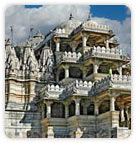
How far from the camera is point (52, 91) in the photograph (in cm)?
1460

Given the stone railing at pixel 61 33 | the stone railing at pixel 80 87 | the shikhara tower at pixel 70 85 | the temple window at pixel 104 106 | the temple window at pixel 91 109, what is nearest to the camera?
the shikhara tower at pixel 70 85

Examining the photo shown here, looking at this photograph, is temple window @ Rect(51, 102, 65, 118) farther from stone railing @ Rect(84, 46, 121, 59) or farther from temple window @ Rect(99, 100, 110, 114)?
stone railing @ Rect(84, 46, 121, 59)

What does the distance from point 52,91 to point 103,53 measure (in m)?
2.20

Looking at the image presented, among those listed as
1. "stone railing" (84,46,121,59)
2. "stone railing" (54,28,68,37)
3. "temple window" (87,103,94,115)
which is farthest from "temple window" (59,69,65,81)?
"temple window" (87,103,94,115)

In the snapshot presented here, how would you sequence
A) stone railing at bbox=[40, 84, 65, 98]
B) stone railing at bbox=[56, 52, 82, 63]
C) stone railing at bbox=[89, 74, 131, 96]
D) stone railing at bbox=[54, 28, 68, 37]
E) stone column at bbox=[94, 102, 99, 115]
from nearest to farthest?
stone railing at bbox=[89, 74, 131, 96] → stone column at bbox=[94, 102, 99, 115] → stone railing at bbox=[40, 84, 65, 98] → stone railing at bbox=[56, 52, 82, 63] → stone railing at bbox=[54, 28, 68, 37]

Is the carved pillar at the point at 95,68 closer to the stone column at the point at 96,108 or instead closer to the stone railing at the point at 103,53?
the stone railing at the point at 103,53

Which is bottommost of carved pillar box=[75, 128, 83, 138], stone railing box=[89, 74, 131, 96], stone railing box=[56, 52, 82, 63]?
carved pillar box=[75, 128, 83, 138]

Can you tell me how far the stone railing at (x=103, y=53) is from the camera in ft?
50.3

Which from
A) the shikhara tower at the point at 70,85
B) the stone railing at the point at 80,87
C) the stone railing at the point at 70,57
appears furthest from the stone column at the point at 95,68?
the stone railing at the point at 80,87

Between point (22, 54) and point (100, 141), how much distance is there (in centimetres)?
624

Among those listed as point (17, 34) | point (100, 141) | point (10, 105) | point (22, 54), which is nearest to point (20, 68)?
point (22, 54)

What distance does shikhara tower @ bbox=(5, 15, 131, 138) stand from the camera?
44.9ft

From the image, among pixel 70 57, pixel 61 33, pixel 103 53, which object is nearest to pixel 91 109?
pixel 103 53

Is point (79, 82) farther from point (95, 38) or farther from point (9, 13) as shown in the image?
point (9, 13)
